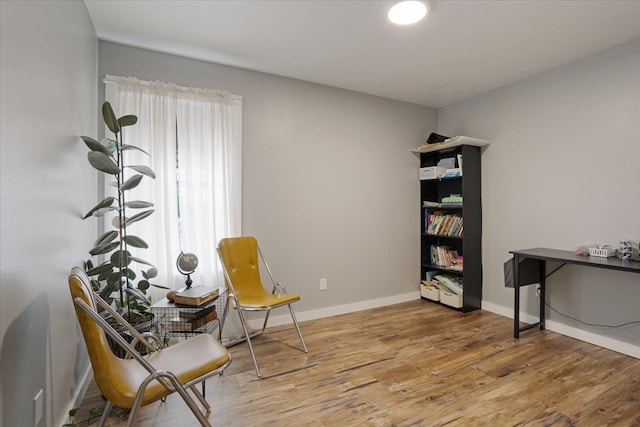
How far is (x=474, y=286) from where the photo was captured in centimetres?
362

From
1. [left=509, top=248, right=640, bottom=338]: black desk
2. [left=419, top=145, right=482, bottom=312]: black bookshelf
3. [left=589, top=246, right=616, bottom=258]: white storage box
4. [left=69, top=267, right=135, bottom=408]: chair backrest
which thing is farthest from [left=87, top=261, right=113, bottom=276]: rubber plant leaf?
[left=589, top=246, right=616, bottom=258]: white storage box

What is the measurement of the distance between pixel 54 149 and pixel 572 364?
11.8ft

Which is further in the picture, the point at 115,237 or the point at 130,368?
the point at 115,237

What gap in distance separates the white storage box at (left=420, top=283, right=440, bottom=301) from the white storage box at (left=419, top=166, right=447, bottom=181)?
133cm

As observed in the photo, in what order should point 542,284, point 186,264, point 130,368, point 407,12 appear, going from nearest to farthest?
1. point 130,368
2. point 407,12
3. point 186,264
4. point 542,284

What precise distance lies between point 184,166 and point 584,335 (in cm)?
378

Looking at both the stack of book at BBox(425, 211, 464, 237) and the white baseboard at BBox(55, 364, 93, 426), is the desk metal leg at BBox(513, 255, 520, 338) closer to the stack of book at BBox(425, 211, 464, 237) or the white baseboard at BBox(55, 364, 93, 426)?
the stack of book at BBox(425, 211, 464, 237)

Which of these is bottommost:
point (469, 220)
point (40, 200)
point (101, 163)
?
point (469, 220)

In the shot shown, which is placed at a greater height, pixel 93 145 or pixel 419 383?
pixel 93 145

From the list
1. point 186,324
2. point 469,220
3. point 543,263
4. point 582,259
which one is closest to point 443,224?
point 469,220

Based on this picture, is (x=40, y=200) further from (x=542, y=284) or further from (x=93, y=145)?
(x=542, y=284)

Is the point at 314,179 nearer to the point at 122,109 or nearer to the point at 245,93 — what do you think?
the point at 245,93

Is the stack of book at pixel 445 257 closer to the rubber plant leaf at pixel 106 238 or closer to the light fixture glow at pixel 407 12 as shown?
the light fixture glow at pixel 407 12

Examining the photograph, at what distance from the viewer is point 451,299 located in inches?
143
